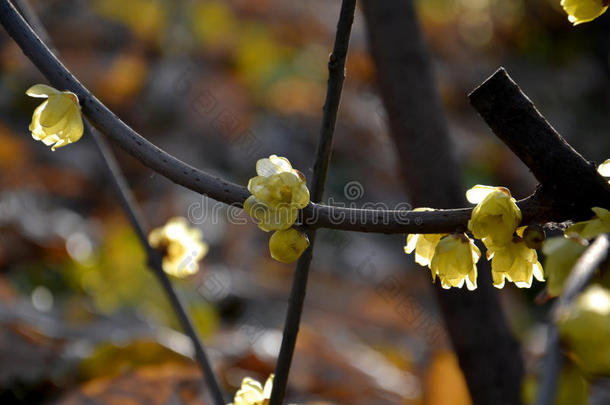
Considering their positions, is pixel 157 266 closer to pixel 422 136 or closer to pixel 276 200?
pixel 276 200

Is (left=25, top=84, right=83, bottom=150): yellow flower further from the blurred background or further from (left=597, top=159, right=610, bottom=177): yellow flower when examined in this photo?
the blurred background

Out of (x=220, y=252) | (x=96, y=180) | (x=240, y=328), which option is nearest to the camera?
(x=240, y=328)

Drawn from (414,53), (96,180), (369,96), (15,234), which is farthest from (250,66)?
(414,53)

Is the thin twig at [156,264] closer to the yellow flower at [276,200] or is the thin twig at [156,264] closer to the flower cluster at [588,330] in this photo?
the yellow flower at [276,200]

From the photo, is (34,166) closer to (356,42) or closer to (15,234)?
(15,234)

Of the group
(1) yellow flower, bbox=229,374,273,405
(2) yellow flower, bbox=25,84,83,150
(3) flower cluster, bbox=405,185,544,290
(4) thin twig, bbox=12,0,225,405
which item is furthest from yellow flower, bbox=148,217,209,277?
(3) flower cluster, bbox=405,185,544,290
